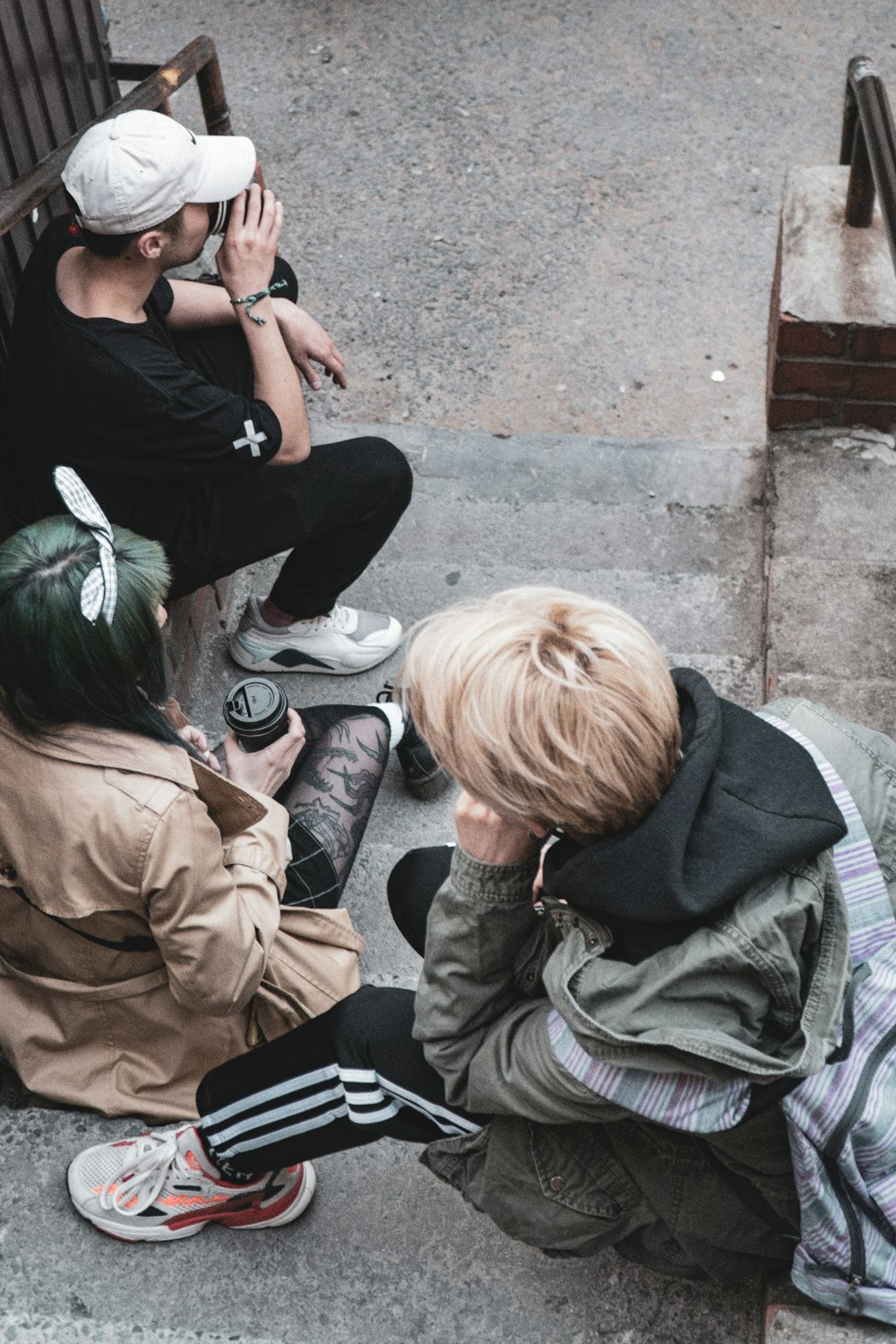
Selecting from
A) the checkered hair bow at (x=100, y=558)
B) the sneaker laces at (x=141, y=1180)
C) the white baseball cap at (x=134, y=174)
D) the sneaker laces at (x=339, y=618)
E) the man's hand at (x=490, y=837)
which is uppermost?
the white baseball cap at (x=134, y=174)

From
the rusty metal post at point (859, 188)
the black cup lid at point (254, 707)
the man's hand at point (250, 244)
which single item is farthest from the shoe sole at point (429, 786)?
the rusty metal post at point (859, 188)

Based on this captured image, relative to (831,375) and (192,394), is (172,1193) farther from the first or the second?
→ (831,375)

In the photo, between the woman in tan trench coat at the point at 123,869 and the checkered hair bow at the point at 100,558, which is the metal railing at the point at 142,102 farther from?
the woman in tan trench coat at the point at 123,869

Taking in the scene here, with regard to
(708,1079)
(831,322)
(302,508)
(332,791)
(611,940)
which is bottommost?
(332,791)

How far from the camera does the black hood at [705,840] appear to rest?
1458 millimetres

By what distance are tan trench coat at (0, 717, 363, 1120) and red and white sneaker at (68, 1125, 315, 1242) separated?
0.19m

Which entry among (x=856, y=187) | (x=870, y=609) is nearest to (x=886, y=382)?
(x=856, y=187)

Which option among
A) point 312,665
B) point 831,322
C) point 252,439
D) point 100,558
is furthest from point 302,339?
point 100,558

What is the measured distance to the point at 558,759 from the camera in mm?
1522

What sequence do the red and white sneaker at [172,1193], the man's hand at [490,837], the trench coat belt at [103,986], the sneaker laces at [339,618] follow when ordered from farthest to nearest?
the sneaker laces at [339,618], the trench coat belt at [103,986], the red and white sneaker at [172,1193], the man's hand at [490,837]

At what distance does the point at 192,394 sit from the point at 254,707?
73cm

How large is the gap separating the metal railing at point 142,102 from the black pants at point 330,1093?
1.84m

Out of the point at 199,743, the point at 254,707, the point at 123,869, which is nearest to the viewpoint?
the point at 123,869

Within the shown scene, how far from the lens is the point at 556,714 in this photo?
4.98 ft
